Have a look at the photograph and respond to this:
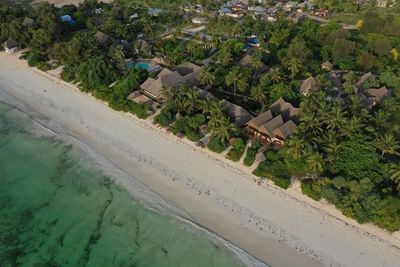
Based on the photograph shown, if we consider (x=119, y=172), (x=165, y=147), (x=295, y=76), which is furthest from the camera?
(x=295, y=76)

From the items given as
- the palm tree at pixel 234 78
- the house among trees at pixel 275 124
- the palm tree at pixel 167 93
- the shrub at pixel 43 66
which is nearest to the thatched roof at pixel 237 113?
the house among trees at pixel 275 124

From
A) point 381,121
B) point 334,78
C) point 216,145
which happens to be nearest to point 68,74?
point 216,145

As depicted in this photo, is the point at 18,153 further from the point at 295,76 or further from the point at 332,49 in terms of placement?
the point at 332,49

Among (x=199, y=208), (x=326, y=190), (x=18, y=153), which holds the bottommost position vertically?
(x=18, y=153)

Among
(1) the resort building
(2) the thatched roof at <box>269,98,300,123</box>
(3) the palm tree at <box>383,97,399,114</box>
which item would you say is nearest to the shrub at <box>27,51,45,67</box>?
(1) the resort building

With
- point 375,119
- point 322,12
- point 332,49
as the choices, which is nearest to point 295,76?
point 332,49

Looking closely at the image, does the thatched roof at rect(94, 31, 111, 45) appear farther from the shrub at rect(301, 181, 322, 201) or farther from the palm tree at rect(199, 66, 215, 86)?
the shrub at rect(301, 181, 322, 201)
